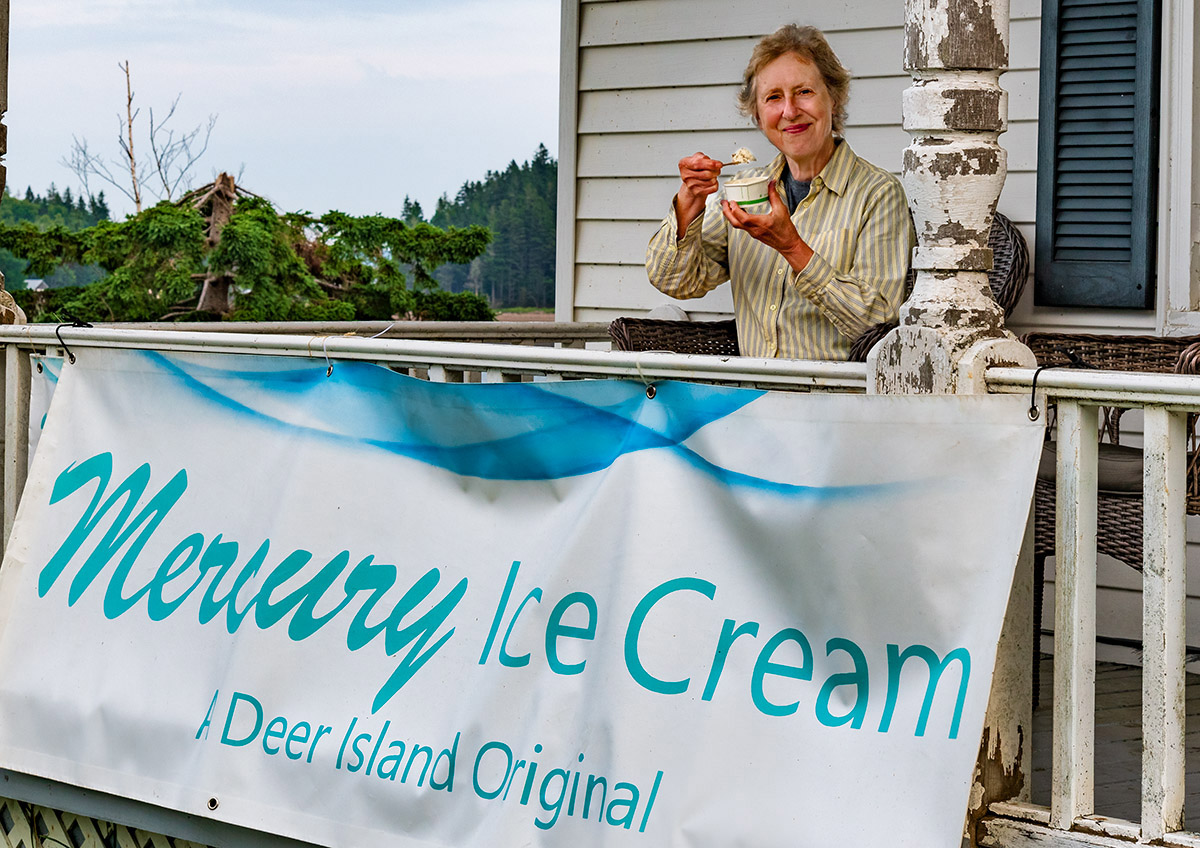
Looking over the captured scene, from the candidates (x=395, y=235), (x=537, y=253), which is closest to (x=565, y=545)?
(x=395, y=235)

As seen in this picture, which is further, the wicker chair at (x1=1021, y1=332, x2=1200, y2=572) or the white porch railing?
the wicker chair at (x1=1021, y1=332, x2=1200, y2=572)

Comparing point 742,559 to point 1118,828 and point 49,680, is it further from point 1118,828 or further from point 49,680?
point 49,680

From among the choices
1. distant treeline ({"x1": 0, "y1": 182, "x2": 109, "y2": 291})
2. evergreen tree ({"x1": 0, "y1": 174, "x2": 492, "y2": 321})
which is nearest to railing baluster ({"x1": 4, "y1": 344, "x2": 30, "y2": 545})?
evergreen tree ({"x1": 0, "y1": 174, "x2": 492, "y2": 321})

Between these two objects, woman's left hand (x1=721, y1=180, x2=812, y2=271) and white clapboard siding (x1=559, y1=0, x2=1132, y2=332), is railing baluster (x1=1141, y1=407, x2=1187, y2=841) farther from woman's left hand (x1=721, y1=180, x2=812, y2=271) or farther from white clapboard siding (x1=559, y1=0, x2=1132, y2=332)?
white clapboard siding (x1=559, y1=0, x2=1132, y2=332)

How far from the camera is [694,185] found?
3.23m

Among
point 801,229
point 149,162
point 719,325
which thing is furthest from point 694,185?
point 149,162

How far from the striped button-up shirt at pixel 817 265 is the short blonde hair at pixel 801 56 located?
148mm

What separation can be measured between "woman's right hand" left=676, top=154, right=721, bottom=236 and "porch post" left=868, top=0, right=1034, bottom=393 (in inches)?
32.3

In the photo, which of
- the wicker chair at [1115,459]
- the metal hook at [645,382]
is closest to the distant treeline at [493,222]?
the wicker chair at [1115,459]

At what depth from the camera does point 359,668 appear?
8.84 ft

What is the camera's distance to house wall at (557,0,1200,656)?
3.88 metres

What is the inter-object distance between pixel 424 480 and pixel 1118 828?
1384 mm

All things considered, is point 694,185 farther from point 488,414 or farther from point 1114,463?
point 1114,463

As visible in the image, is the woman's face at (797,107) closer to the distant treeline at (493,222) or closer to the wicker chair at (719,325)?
the wicker chair at (719,325)
